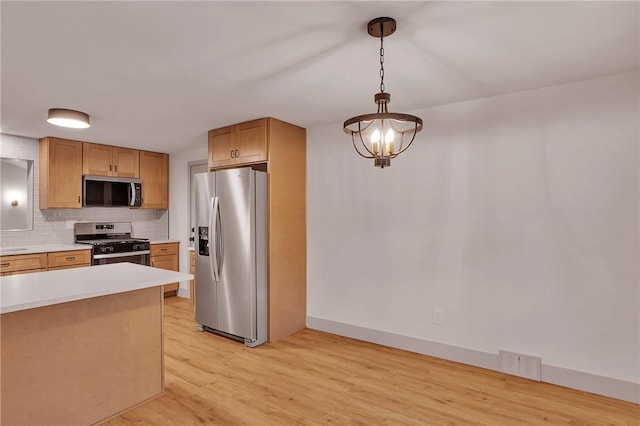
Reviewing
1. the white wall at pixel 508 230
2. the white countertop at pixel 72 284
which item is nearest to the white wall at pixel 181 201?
the white wall at pixel 508 230

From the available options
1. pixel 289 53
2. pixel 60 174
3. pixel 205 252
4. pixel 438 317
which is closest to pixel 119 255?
pixel 60 174

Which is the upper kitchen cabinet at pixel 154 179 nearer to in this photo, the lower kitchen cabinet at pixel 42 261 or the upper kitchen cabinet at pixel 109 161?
the upper kitchen cabinet at pixel 109 161

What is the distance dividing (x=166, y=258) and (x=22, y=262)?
1815 mm

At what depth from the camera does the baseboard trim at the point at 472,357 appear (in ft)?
8.29

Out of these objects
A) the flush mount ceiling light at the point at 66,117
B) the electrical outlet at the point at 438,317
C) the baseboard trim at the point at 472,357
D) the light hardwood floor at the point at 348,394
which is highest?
the flush mount ceiling light at the point at 66,117

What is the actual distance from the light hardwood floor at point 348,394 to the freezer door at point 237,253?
12.3 inches

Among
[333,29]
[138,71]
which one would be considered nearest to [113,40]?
[138,71]

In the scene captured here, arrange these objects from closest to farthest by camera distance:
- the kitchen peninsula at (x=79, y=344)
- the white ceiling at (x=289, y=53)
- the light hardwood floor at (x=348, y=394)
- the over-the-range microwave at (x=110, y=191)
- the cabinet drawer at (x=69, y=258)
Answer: the white ceiling at (x=289, y=53) → the kitchen peninsula at (x=79, y=344) → the light hardwood floor at (x=348, y=394) → the cabinet drawer at (x=69, y=258) → the over-the-range microwave at (x=110, y=191)

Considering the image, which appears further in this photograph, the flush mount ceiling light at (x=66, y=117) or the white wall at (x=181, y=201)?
the white wall at (x=181, y=201)

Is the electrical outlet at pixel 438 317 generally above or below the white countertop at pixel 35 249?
below

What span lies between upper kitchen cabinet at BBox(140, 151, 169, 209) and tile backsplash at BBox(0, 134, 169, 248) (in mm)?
308

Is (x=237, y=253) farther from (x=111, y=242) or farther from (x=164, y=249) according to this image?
(x=164, y=249)

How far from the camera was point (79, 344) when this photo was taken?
215 centimetres

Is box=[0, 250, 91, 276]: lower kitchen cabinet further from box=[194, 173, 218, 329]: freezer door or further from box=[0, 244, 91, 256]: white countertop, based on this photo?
box=[194, 173, 218, 329]: freezer door
